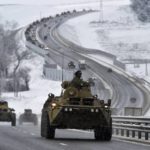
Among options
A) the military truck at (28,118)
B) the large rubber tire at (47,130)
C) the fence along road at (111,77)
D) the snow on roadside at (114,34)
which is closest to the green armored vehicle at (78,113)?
the large rubber tire at (47,130)

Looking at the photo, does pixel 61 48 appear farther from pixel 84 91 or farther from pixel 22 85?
pixel 84 91

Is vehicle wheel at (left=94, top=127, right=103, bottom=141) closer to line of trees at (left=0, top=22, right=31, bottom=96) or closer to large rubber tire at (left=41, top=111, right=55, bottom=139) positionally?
large rubber tire at (left=41, top=111, right=55, bottom=139)

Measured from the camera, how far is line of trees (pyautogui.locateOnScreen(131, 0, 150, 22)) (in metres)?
183

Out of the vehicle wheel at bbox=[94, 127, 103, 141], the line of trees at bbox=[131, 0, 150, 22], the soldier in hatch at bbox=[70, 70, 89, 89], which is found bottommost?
the vehicle wheel at bbox=[94, 127, 103, 141]

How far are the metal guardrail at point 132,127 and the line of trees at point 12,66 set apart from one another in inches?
2447

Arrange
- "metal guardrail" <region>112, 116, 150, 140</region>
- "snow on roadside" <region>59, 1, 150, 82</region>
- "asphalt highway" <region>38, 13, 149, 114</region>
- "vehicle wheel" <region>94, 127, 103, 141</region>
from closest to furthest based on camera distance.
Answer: "vehicle wheel" <region>94, 127, 103, 141</region>, "metal guardrail" <region>112, 116, 150, 140</region>, "asphalt highway" <region>38, 13, 149, 114</region>, "snow on roadside" <region>59, 1, 150, 82</region>

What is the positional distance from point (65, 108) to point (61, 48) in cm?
11425

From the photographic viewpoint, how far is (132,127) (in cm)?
3077

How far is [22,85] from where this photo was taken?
A: 10844cm

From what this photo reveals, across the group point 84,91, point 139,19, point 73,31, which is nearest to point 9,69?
point 73,31

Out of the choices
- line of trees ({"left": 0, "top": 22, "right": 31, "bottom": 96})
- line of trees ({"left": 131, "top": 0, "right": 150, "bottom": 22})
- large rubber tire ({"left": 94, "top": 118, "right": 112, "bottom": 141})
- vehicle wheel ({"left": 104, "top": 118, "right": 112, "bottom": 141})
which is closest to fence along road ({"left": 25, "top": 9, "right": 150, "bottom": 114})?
line of trees ({"left": 0, "top": 22, "right": 31, "bottom": 96})

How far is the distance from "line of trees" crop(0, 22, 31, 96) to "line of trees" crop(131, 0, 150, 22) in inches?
2064

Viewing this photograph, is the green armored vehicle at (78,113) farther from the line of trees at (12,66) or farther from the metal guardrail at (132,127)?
the line of trees at (12,66)

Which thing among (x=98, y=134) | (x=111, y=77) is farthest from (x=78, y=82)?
(x=111, y=77)
